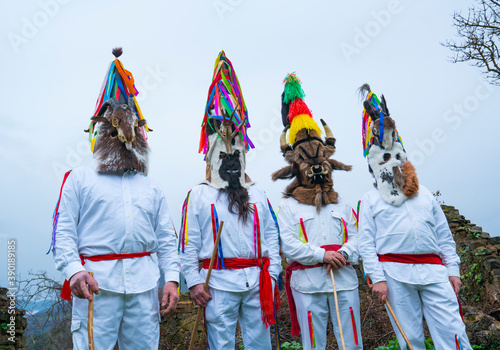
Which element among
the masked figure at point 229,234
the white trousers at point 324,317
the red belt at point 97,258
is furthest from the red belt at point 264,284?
the red belt at point 97,258

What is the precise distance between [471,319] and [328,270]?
2.76 m

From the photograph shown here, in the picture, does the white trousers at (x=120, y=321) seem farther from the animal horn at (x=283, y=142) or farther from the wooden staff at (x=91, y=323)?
the animal horn at (x=283, y=142)

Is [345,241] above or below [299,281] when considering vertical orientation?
above

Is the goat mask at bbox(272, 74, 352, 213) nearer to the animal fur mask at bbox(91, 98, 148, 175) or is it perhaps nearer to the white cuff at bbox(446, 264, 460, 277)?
the white cuff at bbox(446, 264, 460, 277)

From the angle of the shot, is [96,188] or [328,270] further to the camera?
[328,270]

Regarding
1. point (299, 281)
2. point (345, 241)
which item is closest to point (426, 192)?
point (345, 241)

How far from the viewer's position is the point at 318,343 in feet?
10.9

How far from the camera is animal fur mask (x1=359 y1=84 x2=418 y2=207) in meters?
3.66

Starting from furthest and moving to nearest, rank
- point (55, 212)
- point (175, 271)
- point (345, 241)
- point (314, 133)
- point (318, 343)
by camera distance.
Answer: point (314, 133) < point (345, 241) < point (318, 343) < point (175, 271) < point (55, 212)

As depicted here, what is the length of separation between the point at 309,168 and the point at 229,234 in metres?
1.17

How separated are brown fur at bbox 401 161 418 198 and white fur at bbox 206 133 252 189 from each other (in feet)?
4.72

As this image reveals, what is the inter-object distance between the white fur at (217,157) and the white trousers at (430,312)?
63.7 inches

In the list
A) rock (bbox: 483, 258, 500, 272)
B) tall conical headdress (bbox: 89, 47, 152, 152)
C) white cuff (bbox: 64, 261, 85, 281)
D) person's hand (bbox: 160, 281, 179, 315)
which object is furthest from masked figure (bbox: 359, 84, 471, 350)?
rock (bbox: 483, 258, 500, 272)

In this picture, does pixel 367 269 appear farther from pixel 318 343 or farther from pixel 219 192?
pixel 219 192
